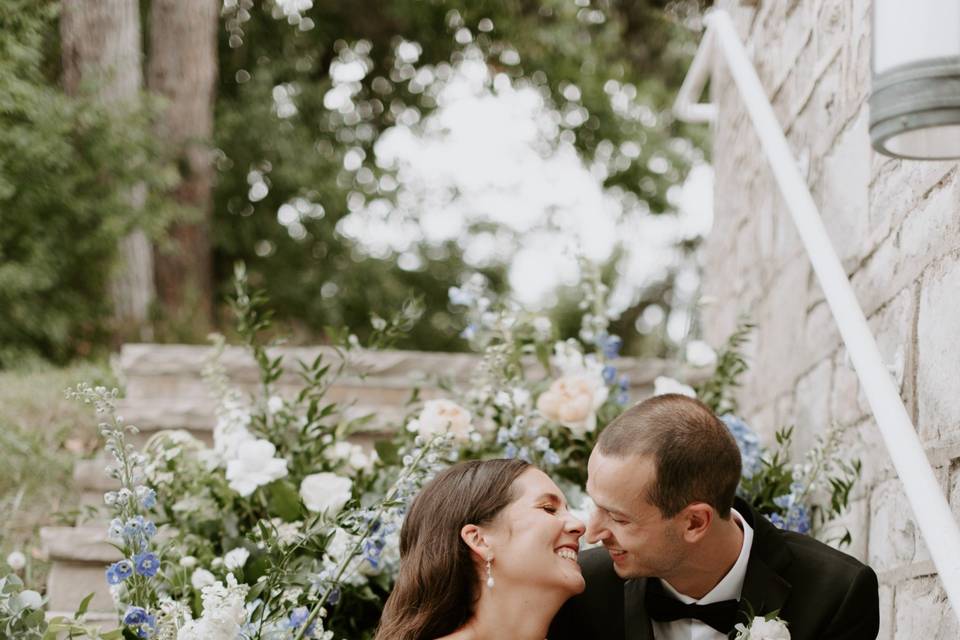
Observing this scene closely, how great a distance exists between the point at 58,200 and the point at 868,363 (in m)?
5.38

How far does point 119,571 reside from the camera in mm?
2139

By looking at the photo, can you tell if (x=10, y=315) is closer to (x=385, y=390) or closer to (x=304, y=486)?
(x=385, y=390)

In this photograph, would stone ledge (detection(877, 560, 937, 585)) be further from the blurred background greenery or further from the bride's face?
the blurred background greenery

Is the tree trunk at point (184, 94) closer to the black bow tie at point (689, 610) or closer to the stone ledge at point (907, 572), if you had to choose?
the black bow tie at point (689, 610)

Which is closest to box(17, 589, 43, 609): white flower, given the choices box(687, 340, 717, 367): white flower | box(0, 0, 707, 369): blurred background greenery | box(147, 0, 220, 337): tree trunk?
box(687, 340, 717, 367): white flower

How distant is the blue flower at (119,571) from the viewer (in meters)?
2.13

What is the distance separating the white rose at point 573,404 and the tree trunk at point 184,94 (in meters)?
5.08

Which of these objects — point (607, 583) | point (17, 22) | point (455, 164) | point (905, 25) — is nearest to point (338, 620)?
point (607, 583)

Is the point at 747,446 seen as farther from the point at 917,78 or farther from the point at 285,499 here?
the point at 917,78

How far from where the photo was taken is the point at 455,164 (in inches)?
423

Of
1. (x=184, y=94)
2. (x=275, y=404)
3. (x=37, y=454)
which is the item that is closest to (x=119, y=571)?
(x=275, y=404)

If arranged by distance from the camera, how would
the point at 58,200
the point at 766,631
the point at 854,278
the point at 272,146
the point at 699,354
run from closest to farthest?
the point at 766,631 → the point at 854,278 → the point at 699,354 → the point at 58,200 → the point at 272,146

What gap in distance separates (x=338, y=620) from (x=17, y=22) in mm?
4192

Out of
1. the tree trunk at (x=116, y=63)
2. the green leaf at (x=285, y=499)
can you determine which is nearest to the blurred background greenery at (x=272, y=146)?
the tree trunk at (x=116, y=63)
